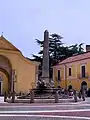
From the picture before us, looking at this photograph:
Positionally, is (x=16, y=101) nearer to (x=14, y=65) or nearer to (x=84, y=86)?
(x=14, y=65)

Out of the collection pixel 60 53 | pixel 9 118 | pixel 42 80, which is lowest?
pixel 9 118

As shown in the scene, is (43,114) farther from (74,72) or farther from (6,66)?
(74,72)

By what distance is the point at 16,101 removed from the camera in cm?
2208

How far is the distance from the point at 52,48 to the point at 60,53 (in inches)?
97.3

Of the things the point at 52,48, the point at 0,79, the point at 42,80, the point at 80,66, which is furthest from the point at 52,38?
the point at 42,80

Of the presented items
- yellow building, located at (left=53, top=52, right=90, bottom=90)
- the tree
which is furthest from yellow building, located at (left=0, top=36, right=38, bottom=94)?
the tree

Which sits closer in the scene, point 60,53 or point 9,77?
point 9,77

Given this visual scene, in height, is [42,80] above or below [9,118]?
above

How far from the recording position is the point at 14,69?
47.5 m

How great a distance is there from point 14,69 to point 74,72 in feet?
40.1

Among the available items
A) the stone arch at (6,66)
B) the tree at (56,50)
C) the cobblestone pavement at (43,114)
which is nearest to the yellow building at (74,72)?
the tree at (56,50)

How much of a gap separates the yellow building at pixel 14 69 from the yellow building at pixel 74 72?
846 centimetres

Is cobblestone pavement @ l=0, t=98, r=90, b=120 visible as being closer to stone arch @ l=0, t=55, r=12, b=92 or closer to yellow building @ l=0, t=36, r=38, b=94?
yellow building @ l=0, t=36, r=38, b=94

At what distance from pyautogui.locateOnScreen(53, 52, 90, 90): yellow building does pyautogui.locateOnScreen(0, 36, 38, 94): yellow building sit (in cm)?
846
